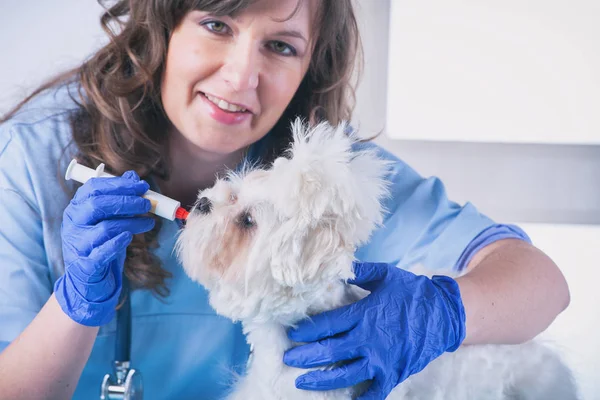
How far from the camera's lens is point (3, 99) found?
1.42 metres

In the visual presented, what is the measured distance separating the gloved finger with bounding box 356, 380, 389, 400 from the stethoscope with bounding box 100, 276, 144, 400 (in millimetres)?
390

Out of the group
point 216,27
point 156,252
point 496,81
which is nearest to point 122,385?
point 156,252

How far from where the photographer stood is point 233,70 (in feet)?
3.10

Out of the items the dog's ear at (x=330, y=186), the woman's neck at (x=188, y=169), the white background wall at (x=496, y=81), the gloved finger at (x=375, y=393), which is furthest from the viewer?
the white background wall at (x=496, y=81)

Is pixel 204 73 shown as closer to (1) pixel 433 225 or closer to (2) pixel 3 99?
(1) pixel 433 225

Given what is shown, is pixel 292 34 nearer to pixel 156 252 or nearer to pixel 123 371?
pixel 156 252

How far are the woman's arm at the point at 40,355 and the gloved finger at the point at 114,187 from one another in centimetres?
18

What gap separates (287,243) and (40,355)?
17.8 inches

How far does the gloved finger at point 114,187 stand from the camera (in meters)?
0.85

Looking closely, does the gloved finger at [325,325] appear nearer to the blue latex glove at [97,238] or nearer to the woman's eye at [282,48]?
the blue latex glove at [97,238]

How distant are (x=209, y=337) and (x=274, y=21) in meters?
0.62

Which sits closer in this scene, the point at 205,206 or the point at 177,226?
the point at 205,206

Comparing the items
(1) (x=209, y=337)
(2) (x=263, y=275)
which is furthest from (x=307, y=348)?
(1) (x=209, y=337)

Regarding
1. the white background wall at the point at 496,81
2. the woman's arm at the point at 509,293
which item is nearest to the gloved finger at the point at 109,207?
the woman's arm at the point at 509,293
